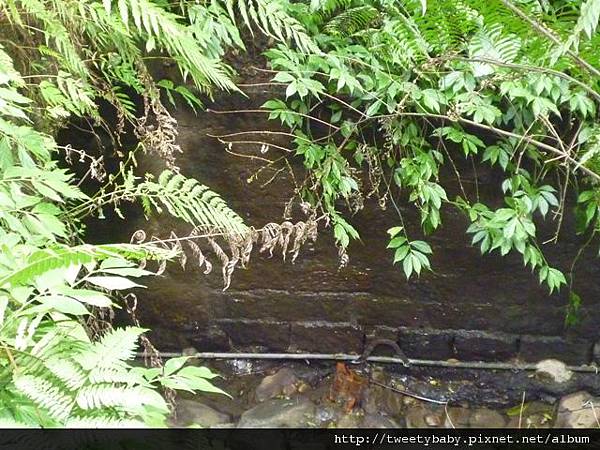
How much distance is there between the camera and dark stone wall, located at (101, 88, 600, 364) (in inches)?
116

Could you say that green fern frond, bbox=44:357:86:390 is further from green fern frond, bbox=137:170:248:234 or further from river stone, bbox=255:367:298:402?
river stone, bbox=255:367:298:402

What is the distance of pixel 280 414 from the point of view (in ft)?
10.1

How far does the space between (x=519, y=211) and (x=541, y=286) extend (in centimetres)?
88

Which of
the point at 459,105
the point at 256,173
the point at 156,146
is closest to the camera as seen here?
the point at 459,105

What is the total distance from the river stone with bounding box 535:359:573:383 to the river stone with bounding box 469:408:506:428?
355 millimetres

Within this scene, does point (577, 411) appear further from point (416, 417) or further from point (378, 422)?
point (378, 422)

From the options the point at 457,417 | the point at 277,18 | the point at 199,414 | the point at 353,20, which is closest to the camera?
the point at 277,18

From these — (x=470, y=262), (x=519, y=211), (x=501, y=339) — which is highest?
(x=519, y=211)

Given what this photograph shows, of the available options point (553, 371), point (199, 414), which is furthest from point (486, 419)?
point (199, 414)

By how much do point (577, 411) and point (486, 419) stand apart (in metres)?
0.50

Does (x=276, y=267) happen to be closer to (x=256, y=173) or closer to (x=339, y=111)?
(x=256, y=173)

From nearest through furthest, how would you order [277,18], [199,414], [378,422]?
[277,18] → [199,414] → [378,422]

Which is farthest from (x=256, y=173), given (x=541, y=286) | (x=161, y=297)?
(x=541, y=286)

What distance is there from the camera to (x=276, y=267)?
314cm
